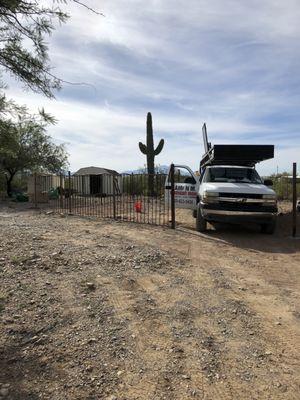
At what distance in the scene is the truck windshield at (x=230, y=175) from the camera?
12238 millimetres

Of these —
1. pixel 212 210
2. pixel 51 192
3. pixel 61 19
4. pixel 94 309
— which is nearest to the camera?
pixel 61 19

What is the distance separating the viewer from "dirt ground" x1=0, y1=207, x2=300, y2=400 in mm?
3602

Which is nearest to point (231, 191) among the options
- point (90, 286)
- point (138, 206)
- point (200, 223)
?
point (200, 223)

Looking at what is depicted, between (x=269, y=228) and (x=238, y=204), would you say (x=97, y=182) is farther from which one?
(x=238, y=204)

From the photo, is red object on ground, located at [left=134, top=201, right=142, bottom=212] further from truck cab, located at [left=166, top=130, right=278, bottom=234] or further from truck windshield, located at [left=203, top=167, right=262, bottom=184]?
truck windshield, located at [left=203, top=167, right=262, bottom=184]

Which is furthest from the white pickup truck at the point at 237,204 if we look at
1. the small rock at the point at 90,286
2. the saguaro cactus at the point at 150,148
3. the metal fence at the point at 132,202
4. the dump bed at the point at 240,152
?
the saguaro cactus at the point at 150,148

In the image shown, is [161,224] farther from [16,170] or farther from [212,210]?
[16,170]

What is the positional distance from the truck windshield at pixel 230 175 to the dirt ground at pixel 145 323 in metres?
3.57

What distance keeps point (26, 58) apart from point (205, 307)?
338cm

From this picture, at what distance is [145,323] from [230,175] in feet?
26.7

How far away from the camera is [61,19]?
3.91m

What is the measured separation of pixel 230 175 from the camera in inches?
487

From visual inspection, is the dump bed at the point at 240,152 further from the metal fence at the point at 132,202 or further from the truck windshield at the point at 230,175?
the metal fence at the point at 132,202

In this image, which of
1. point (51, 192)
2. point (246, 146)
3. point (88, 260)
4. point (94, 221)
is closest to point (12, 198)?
point (51, 192)
